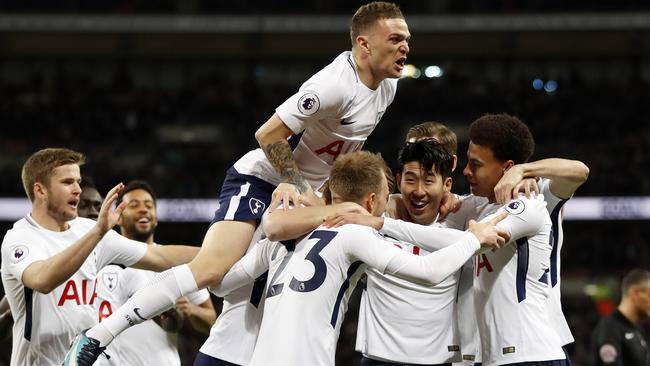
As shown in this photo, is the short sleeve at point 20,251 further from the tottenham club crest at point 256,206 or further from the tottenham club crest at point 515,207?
the tottenham club crest at point 515,207

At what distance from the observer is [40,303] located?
598 cm

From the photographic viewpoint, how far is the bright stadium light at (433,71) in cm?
2769

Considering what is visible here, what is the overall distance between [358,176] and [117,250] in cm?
232

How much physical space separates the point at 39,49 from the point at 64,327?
23112mm

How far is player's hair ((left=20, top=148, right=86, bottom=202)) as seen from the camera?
6.03 meters

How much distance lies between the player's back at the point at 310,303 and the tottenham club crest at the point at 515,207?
0.76 m

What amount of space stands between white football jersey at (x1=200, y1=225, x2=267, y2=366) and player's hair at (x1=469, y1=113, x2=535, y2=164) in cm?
142

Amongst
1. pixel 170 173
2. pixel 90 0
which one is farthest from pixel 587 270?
pixel 90 0

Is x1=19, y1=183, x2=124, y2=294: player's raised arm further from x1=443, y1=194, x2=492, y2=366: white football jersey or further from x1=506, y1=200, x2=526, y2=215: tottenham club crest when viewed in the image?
x1=506, y1=200, x2=526, y2=215: tottenham club crest

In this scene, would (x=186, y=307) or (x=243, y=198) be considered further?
(x=186, y=307)

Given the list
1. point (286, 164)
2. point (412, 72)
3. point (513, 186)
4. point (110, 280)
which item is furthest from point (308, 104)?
point (412, 72)

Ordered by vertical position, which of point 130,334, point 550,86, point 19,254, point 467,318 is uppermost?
point 550,86

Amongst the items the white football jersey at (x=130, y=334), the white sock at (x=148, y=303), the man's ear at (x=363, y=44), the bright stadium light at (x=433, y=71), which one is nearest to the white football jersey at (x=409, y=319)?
the white sock at (x=148, y=303)

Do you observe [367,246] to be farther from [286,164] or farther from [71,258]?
[71,258]
